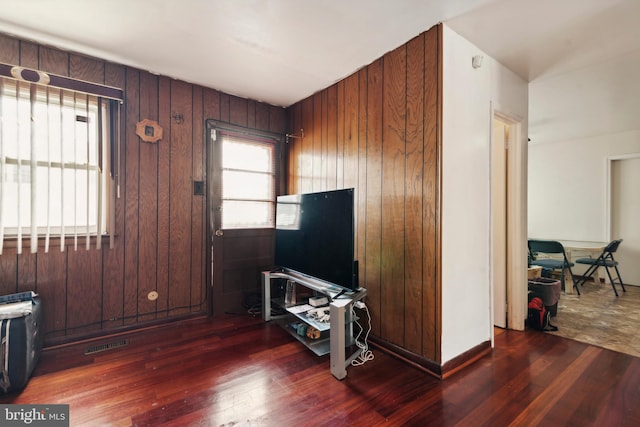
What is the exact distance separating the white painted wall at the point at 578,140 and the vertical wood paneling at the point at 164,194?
3.84 meters

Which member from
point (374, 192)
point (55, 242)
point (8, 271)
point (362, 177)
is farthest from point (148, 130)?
point (374, 192)

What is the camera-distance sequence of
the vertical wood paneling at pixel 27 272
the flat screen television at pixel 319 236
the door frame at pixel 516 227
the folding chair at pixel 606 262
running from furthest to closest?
1. the folding chair at pixel 606 262
2. the door frame at pixel 516 227
3. the vertical wood paneling at pixel 27 272
4. the flat screen television at pixel 319 236

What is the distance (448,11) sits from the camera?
5.97ft

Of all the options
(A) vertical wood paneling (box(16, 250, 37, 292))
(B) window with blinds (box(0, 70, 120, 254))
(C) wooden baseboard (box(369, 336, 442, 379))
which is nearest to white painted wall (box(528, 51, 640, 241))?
(C) wooden baseboard (box(369, 336, 442, 379))

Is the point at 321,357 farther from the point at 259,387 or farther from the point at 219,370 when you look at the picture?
the point at 219,370

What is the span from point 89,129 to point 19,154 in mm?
507

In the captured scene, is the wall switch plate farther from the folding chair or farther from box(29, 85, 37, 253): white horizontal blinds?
the folding chair

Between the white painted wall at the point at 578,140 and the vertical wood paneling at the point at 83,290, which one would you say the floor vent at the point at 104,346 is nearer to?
the vertical wood paneling at the point at 83,290

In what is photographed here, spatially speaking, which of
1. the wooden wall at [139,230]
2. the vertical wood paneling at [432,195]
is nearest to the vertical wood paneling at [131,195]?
the wooden wall at [139,230]

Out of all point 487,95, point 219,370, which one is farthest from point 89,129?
point 487,95

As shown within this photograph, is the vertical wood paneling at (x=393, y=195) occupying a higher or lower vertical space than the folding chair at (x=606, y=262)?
higher

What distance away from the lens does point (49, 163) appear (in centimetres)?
224

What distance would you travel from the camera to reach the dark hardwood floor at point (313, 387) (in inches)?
61.4

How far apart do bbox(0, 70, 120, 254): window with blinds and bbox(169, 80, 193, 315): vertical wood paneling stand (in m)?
0.55
